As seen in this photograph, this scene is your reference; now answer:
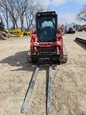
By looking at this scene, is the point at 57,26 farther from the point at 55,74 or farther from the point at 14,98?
the point at 14,98

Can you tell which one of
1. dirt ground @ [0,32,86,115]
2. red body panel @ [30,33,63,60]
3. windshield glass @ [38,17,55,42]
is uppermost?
windshield glass @ [38,17,55,42]

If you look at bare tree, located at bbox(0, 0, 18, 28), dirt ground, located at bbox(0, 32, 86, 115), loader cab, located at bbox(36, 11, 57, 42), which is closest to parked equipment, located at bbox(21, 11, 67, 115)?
loader cab, located at bbox(36, 11, 57, 42)

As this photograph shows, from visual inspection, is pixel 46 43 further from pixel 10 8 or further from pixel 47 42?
pixel 10 8

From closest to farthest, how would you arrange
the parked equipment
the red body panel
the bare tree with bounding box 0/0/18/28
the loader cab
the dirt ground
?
the dirt ground < the parked equipment < the red body panel < the loader cab < the bare tree with bounding box 0/0/18/28

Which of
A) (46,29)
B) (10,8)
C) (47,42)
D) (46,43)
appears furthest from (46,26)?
(10,8)

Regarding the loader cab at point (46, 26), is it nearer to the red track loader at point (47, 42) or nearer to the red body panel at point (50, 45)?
the red track loader at point (47, 42)

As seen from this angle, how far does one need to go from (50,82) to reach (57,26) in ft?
12.5

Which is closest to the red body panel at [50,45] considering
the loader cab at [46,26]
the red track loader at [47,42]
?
the red track loader at [47,42]

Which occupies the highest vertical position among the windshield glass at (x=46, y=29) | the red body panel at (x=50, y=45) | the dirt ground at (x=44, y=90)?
the windshield glass at (x=46, y=29)

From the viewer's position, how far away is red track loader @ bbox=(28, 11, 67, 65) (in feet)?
27.0

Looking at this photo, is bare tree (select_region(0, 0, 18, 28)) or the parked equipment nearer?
the parked equipment

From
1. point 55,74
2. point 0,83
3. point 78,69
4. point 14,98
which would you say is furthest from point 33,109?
point 78,69

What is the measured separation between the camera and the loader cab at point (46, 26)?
9164 millimetres

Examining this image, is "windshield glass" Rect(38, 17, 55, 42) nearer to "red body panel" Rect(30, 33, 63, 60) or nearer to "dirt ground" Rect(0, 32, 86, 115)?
"red body panel" Rect(30, 33, 63, 60)
